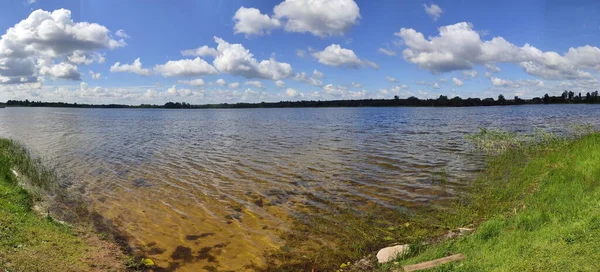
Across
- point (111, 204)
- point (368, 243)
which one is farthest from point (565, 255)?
point (111, 204)

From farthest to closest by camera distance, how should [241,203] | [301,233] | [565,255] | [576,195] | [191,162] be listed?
[191,162], [241,203], [301,233], [576,195], [565,255]

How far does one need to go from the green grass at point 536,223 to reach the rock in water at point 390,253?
0.30m

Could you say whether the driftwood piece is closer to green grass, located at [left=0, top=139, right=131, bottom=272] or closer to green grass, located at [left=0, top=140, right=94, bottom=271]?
green grass, located at [left=0, top=139, right=131, bottom=272]

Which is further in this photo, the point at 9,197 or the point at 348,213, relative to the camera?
the point at 348,213

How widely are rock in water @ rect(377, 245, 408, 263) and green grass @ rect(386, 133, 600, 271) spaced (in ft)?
1.00

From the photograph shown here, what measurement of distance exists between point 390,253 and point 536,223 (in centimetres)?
343

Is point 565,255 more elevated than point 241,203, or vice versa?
point 565,255

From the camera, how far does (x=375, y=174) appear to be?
1886 centimetres

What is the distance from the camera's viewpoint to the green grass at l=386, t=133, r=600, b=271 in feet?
20.5

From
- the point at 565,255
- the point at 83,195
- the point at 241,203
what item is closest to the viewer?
the point at 565,255

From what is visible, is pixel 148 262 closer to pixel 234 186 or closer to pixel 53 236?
pixel 53 236

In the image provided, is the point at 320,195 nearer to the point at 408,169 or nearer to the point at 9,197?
the point at 408,169

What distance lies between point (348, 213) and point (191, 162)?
1449cm

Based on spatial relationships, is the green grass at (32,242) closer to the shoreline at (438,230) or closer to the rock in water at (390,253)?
the shoreline at (438,230)
